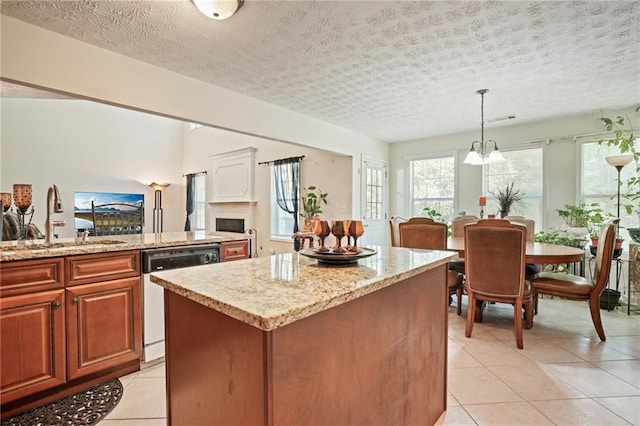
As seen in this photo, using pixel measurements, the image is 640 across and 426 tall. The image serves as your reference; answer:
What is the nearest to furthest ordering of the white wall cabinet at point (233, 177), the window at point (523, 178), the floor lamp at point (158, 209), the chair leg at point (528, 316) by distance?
the chair leg at point (528, 316)
the window at point (523, 178)
the white wall cabinet at point (233, 177)
the floor lamp at point (158, 209)

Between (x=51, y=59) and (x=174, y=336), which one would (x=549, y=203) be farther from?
(x=51, y=59)

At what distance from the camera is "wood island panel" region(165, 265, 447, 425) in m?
0.81

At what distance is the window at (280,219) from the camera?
591cm

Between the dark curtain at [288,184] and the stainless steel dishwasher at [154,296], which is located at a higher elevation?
the dark curtain at [288,184]

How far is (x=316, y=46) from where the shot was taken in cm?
243

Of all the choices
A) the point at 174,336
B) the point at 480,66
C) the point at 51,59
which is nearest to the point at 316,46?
the point at 480,66

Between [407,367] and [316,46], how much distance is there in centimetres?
230

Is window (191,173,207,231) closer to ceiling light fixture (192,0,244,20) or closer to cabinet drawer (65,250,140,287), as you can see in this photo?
cabinet drawer (65,250,140,287)

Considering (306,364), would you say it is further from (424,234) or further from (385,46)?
(424,234)

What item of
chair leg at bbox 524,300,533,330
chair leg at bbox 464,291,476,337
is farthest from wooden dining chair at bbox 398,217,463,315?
chair leg at bbox 524,300,533,330

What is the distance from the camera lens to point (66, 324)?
189 cm

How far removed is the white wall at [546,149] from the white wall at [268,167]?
1.61 meters

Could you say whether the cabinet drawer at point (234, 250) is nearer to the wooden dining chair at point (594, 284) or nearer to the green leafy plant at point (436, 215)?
the wooden dining chair at point (594, 284)

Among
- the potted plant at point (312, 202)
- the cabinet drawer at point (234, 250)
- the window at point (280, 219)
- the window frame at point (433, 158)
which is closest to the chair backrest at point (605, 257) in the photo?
the window frame at point (433, 158)
